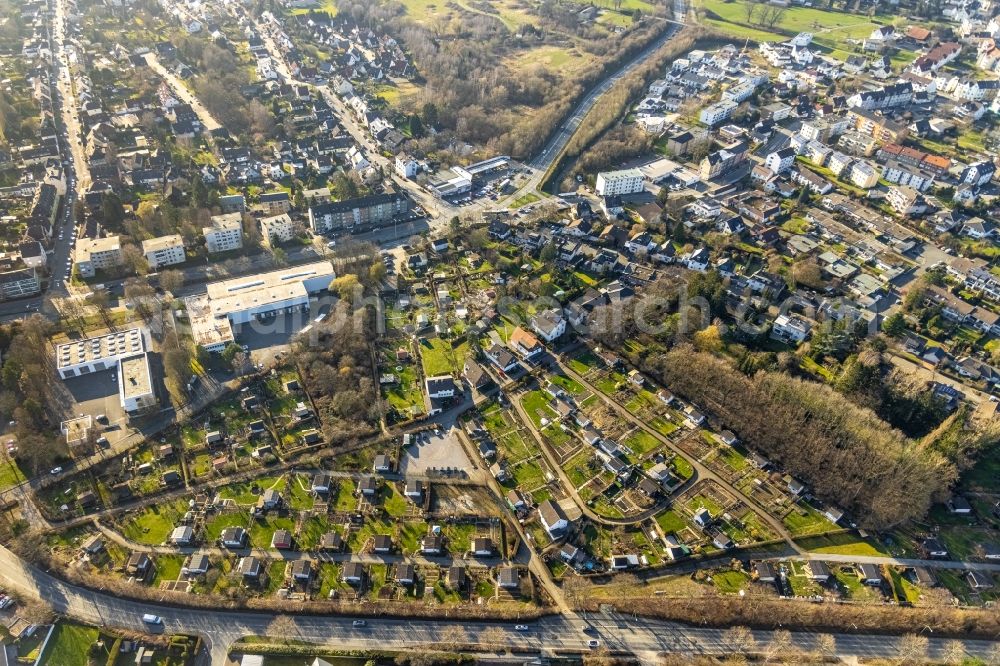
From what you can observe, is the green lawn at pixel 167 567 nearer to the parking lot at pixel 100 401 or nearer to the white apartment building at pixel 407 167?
the parking lot at pixel 100 401

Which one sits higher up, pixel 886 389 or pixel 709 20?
pixel 709 20

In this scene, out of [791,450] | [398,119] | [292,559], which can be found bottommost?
[292,559]

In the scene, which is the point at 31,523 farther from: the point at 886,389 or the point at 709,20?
the point at 709,20

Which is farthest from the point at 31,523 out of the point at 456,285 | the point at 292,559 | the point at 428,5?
the point at 428,5

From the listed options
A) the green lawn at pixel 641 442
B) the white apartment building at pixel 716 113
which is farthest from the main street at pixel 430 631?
the white apartment building at pixel 716 113

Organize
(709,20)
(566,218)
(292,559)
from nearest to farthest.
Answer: (292,559) < (566,218) < (709,20)

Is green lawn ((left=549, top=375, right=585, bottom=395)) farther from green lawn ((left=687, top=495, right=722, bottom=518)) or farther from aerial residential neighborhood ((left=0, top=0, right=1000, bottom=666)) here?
green lawn ((left=687, top=495, right=722, bottom=518))

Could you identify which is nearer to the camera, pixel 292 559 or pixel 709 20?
pixel 292 559
